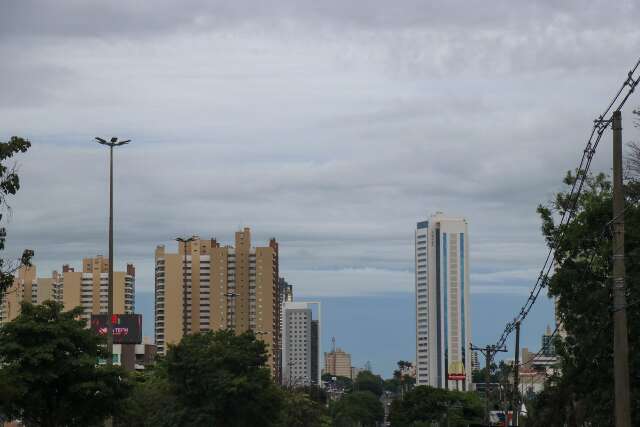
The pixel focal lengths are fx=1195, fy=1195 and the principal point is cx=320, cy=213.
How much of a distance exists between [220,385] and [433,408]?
97217 mm

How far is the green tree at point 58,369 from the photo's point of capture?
131 feet

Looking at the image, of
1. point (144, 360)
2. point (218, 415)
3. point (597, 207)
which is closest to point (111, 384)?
point (597, 207)

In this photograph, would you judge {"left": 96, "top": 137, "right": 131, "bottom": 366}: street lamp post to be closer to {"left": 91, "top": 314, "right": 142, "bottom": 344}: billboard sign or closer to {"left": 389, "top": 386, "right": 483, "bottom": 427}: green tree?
{"left": 91, "top": 314, "right": 142, "bottom": 344}: billboard sign

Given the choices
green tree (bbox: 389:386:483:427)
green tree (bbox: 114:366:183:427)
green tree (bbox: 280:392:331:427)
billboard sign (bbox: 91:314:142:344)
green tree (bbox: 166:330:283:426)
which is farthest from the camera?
green tree (bbox: 389:386:483:427)

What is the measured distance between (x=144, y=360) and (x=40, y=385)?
5643 inches

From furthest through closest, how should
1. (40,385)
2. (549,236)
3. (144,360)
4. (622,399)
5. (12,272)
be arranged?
1. (144,360)
2. (549,236)
3. (40,385)
4. (12,272)
5. (622,399)

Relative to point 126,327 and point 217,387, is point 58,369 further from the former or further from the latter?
point 126,327

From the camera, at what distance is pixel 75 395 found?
133ft

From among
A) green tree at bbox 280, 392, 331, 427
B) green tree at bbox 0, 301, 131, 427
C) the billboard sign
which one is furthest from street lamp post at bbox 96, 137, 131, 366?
the billboard sign

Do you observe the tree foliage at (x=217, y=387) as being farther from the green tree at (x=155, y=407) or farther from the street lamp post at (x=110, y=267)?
the street lamp post at (x=110, y=267)

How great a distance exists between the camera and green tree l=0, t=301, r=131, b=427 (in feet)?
131

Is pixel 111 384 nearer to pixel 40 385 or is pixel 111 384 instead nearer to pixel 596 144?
pixel 40 385

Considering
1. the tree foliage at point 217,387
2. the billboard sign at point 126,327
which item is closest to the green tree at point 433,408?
the billboard sign at point 126,327

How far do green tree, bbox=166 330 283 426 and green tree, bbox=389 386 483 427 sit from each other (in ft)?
298
